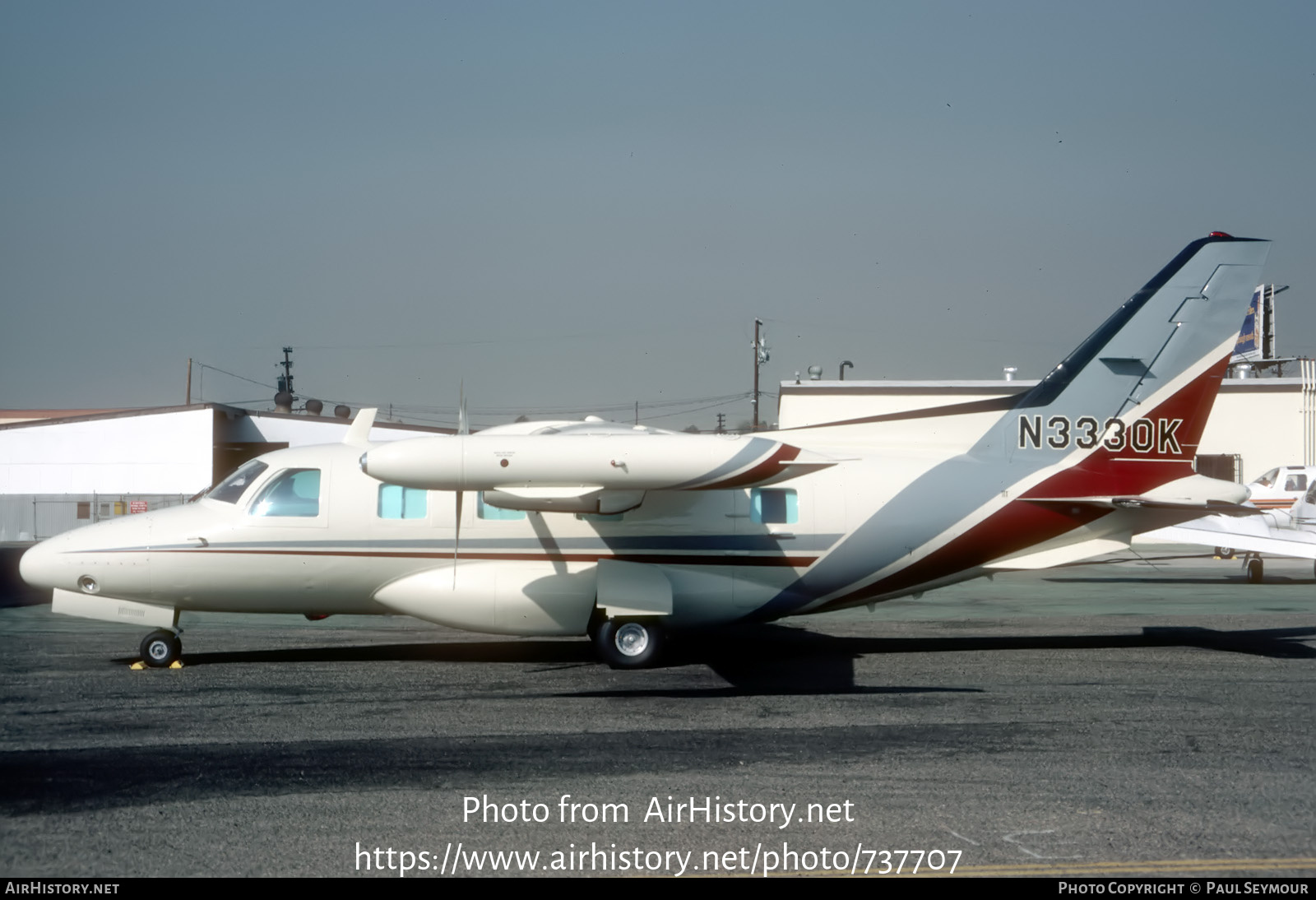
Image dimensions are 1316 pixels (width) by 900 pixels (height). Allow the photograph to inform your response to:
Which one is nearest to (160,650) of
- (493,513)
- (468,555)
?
(468,555)

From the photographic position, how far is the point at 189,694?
12.1m

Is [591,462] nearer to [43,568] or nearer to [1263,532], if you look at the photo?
[43,568]

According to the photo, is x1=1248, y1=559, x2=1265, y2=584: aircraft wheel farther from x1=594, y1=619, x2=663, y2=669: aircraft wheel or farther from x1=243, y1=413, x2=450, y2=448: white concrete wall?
x1=243, y1=413, x2=450, y2=448: white concrete wall

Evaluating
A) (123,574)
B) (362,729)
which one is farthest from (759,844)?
(123,574)

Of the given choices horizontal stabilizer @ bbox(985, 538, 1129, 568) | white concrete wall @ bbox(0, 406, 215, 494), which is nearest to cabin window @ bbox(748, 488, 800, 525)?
horizontal stabilizer @ bbox(985, 538, 1129, 568)

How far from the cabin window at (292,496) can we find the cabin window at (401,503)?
2.73 ft

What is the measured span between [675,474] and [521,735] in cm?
365

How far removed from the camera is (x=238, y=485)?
1487 cm

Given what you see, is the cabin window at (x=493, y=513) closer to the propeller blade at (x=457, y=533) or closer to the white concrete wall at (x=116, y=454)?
the propeller blade at (x=457, y=533)

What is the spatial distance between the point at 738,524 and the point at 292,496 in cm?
564

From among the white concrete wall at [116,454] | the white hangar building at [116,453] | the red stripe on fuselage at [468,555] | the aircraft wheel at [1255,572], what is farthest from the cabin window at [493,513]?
the white concrete wall at [116,454]

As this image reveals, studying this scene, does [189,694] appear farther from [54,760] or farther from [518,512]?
[518,512]

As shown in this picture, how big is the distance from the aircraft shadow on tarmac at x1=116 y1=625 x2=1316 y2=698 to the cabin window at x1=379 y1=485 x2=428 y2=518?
75.9 inches

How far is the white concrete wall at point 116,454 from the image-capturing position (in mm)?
44562
